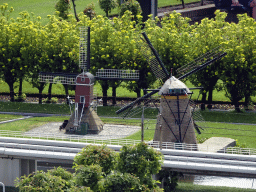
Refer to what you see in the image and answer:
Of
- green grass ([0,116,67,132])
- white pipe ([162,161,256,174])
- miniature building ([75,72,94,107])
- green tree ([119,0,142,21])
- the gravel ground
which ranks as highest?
green tree ([119,0,142,21])

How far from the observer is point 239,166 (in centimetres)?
4966

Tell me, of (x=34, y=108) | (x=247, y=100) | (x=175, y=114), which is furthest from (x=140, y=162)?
(x=34, y=108)

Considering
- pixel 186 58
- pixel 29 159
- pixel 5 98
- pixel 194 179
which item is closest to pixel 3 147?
pixel 29 159

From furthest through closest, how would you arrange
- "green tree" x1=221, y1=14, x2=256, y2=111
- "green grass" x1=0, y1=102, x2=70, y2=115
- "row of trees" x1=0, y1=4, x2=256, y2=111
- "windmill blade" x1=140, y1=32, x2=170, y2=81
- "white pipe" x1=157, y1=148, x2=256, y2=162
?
"green grass" x1=0, y1=102, x2=70, y2=115 → "row of trees" x1=0, y1=4, x2=256, y2=111 → "green tree" x1=221, y1=14, x2=256, y2=111 → "windmill blade" x1=140, y1=32, x2=170, y2=81 → "white pipe" x1=157, y1=148, x2=256, y2=162

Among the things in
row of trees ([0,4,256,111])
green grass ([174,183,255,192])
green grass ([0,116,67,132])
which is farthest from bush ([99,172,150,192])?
row of trees ([0,4,256,111])

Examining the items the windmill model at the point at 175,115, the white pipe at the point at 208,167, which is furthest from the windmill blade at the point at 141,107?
the white pipe at the point at 208,167

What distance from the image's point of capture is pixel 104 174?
43.2 m

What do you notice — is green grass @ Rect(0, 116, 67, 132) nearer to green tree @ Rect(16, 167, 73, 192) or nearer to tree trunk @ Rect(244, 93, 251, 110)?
tree trunk @ Rect(244, 93, 251, 110)

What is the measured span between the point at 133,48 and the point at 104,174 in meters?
39.1

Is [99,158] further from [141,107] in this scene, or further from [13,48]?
[13,48]

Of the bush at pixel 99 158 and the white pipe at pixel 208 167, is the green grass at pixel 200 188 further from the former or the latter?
the bush at pixel 99 158

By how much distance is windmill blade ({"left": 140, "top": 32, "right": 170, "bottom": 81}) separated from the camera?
61.7 m

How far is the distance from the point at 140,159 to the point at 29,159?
50.0 feet

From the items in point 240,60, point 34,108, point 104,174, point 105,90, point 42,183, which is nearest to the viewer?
point 42,183
